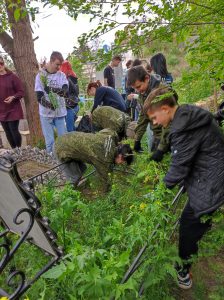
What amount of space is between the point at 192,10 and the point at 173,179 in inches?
43.5

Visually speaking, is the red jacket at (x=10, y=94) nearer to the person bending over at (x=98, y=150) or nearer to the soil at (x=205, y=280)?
the person bending over at (x=98, y=150)

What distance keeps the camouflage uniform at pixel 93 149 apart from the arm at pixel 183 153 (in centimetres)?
107

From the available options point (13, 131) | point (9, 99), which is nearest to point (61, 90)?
point (9, 99)

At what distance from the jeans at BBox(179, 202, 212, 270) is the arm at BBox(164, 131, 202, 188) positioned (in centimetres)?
38

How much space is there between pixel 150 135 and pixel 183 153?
7.77 feet

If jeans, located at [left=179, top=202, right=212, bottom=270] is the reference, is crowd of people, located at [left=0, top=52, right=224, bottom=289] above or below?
above

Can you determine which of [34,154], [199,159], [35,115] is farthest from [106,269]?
[35,115]

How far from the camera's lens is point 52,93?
5.03 meters

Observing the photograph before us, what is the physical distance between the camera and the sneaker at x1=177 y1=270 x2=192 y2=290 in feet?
8.09

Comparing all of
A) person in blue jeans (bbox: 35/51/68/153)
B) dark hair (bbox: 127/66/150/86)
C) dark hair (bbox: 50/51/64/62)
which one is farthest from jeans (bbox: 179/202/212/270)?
dark hair (bbox: 50/51/64/62)

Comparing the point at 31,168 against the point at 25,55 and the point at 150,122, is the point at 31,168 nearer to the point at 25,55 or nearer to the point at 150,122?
the point at 25,55

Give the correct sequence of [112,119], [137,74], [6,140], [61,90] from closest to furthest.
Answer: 1. [137,74]
2. [112,119]
3. [61,90]
4. [6,140]

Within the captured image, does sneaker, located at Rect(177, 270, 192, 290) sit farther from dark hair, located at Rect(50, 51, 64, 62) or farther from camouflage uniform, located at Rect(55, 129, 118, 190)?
dark hair, located at Rect(50, 51, 64, 62)

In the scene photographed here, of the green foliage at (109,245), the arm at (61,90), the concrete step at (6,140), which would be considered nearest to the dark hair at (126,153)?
the green foliage at (109,245)
